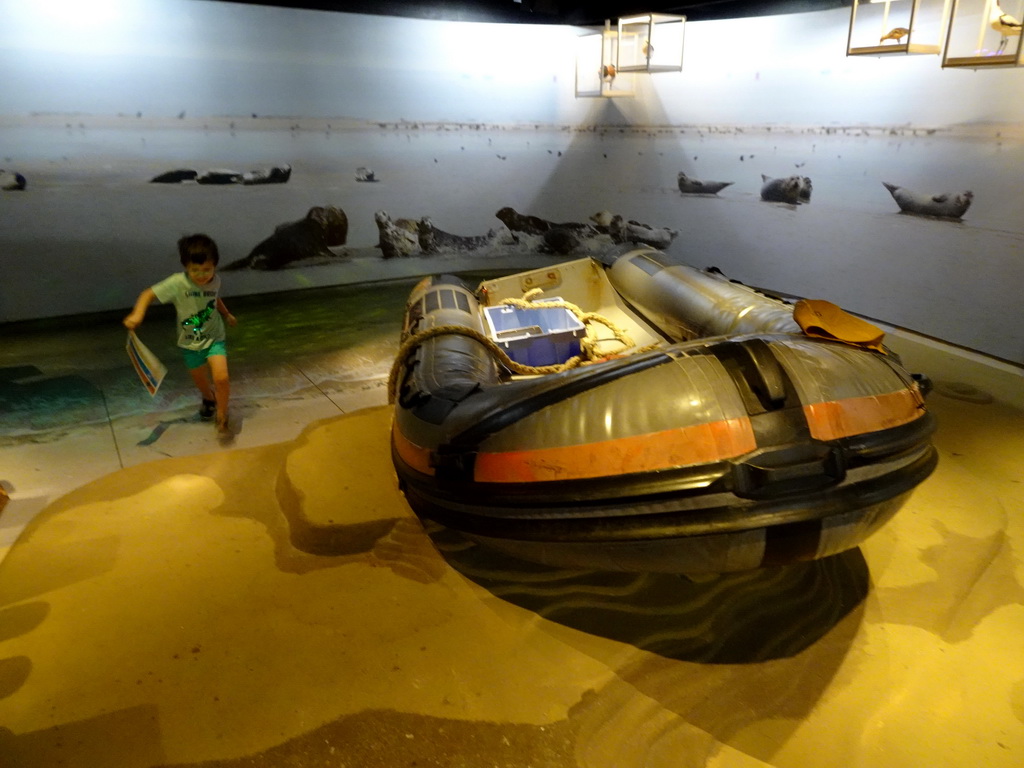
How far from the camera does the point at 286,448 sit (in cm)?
261

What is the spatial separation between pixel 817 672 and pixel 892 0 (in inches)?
123

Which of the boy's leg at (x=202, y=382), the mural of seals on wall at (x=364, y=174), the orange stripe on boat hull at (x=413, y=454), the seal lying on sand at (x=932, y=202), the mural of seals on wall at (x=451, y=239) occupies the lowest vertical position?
the boy's leg at (x=202, y=382)

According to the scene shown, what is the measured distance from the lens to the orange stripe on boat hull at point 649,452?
143 centimetres

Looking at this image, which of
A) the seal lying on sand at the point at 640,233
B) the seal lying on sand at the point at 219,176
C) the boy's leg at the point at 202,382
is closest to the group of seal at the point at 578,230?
the seal lying on sand at the point at 640,233

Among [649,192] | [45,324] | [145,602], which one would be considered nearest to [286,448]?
[145,602]

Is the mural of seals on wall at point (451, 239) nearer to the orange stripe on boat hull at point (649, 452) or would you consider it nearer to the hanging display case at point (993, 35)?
the hanging display case at point (993, 35)

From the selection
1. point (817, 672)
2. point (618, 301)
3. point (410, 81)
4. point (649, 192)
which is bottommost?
point (817, 672)

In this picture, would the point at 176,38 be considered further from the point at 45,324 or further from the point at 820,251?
the point at 820,251

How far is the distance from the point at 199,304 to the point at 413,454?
53.4 inches

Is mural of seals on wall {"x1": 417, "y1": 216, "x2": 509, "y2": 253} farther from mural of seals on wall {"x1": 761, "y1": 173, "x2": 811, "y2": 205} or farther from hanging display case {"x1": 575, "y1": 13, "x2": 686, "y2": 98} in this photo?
mural of seals on wall {"x1": 761, "y1": 173, "x2": 811, "y2": 205}

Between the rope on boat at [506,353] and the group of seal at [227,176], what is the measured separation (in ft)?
7.93

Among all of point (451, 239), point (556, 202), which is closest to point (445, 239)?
point (451, 239)

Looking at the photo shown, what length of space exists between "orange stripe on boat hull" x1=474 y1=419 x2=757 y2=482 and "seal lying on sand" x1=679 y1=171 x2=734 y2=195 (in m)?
3.49

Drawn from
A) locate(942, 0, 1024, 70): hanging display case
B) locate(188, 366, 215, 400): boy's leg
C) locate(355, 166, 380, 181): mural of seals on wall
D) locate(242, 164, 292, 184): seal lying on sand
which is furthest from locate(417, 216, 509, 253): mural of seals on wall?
locate(942, 0, 1024, 70): hanging display case
